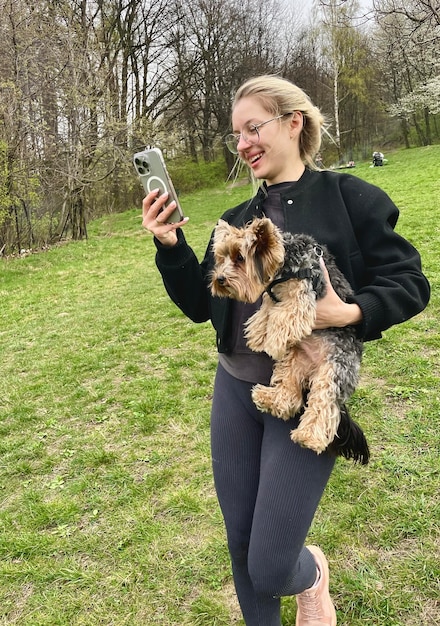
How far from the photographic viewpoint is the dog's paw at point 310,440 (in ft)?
6.23

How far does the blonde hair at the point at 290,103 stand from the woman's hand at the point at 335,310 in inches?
26.6

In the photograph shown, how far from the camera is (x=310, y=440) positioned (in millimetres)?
1900

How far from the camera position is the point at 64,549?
3480mm

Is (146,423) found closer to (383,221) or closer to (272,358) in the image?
(272,358)

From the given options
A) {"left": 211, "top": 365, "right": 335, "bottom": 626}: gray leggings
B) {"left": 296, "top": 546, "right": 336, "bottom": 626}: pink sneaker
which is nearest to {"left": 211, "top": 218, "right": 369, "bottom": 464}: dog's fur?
{"left": 211, "top": 365, "right": 335, "bottom": 626}: gray leggings

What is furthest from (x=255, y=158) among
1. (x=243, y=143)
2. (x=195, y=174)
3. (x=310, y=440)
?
(x=195, y=174)

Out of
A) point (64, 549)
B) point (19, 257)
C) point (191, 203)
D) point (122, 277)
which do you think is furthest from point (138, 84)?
point (64, 549)

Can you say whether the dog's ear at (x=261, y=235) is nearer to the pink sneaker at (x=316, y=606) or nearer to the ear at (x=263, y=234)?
the ear at (x=263, y=234)

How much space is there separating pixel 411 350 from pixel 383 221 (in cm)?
418

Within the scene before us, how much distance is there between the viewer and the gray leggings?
73.0 inches

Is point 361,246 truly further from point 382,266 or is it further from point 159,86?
point 159,86

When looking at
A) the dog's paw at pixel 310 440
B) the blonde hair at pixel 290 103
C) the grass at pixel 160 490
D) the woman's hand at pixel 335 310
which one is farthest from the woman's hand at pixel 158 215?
the grass at pixel 160 490

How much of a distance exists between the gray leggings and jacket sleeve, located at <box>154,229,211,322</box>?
388mm

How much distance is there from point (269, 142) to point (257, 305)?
804mm
